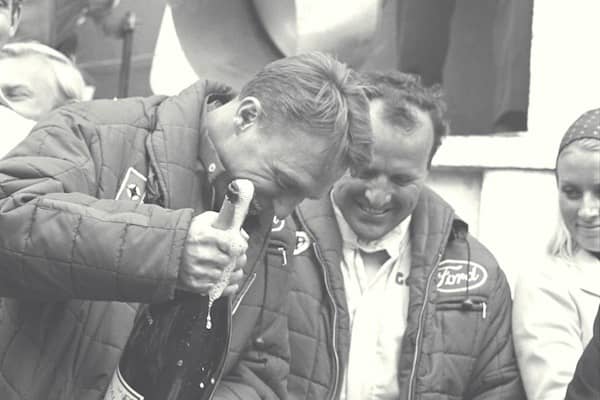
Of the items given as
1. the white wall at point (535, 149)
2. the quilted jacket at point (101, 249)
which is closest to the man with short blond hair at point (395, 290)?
the quilted jacket at point (101, 249)

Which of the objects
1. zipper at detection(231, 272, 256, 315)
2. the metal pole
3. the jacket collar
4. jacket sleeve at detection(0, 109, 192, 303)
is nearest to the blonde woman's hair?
zipper at detection(231, 272, 256, 315)

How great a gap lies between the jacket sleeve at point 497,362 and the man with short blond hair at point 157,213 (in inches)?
25.8

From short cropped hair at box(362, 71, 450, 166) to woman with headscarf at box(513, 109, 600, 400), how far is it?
1.32 ft

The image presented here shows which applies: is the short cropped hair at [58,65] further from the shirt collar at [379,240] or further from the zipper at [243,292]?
the zipper at [243,292]

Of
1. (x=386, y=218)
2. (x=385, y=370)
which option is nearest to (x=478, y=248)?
(x=386, y=218)

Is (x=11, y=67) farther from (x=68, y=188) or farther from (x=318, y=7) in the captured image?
(x=68, y=188)

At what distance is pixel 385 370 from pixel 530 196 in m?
1.05

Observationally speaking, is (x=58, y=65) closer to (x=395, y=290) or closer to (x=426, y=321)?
(x=395, y=290)

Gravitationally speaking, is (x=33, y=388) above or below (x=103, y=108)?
below

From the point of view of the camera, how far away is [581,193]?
9.81 ft

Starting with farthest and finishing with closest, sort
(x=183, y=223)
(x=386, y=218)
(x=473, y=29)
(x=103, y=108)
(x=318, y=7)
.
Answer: (x=473, y=29) < (x=318, y=7) < (x=386, y=218) < (x=103, y=108) < (x=183, y=223)

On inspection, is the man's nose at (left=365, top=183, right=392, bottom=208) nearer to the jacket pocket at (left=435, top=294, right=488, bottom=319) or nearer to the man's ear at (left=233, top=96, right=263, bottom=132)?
Result: the jacket pocket at (left=435, top=294, right=488, bottom=319)

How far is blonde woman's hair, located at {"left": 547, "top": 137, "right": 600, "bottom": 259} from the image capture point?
118 inches

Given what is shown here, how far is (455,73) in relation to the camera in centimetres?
437
